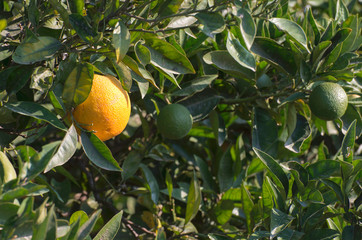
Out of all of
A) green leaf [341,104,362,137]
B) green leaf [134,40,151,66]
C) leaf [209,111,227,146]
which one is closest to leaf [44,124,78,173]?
green leaf [134,40,151,66]

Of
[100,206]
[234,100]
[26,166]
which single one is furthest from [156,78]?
[26,166]

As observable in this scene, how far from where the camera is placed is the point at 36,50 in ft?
3.77

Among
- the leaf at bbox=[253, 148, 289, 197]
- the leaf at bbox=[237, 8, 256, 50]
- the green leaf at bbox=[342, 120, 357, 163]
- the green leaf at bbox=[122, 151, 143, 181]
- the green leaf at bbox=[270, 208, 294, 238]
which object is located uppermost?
the leaf at bbox=[237, 8, 256, 50]

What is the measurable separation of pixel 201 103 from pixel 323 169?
18.5 inches

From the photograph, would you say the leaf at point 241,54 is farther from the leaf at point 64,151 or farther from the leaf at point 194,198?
the leaf at point 64,151

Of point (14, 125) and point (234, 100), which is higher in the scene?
point (14, 125)

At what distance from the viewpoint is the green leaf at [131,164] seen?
1734 millimetres

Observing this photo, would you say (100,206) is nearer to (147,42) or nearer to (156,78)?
(156,78)

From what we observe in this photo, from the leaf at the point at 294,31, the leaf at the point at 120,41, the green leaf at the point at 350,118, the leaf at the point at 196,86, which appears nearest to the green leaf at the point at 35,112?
the leaf at the point at 120,41

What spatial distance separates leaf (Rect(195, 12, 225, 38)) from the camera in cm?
123

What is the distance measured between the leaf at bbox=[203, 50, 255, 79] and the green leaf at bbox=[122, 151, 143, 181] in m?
0.46

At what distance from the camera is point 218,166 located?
1.97 m

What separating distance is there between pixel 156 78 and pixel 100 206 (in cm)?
59

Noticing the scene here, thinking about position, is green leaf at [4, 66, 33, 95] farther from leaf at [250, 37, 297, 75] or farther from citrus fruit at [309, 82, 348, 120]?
citrus fruit at [309, 82, 348, 120]
